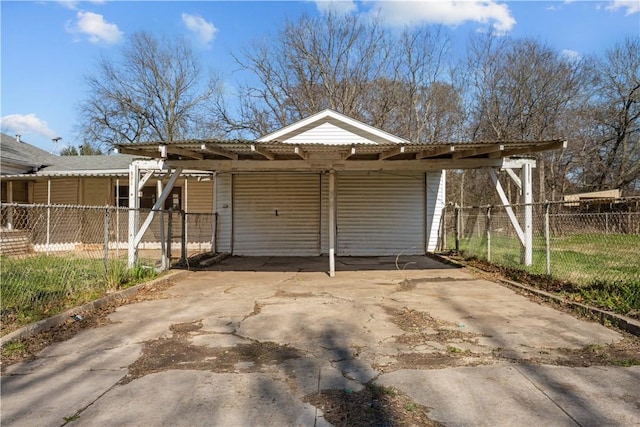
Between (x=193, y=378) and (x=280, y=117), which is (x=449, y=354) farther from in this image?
(x=280, y=117)

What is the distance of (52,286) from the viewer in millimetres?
6586

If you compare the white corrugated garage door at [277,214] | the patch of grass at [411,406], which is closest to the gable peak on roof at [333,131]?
the white corrugated garage door at [277,214]

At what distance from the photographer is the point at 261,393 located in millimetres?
3398

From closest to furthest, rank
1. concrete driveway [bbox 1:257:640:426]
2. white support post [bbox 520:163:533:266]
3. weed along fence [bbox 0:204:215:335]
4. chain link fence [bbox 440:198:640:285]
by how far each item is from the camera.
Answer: concrete driveway [bbox 1:257:640:426], weed along fence [bbox 0:204:215:335], chain link fence [bbox 440:198:640:285], white support post [bbox 520:163:533:266]

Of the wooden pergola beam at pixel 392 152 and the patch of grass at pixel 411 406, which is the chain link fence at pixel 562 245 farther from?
the patch of grass at pixel 411 406

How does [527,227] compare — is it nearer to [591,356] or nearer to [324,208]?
[591,356]

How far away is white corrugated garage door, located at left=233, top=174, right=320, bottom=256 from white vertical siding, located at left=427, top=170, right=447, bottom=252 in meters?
3.64

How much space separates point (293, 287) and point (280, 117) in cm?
2359

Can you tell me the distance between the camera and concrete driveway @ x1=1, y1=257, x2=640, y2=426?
3.08m

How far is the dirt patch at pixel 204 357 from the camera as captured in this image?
13.1 feet

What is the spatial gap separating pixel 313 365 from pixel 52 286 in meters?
4.77

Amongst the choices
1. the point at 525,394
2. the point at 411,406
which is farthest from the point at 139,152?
the point at 525,394

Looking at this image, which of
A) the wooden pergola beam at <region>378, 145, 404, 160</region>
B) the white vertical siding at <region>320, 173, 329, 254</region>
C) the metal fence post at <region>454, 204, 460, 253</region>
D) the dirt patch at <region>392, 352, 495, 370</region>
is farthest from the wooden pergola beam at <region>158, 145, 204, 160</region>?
the metal fence post at <region>454, 204, 460, 253</region>

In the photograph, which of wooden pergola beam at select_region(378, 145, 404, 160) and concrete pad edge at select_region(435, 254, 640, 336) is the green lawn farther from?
wooden pergola beam at select_region(378, 145, 404, 160)
